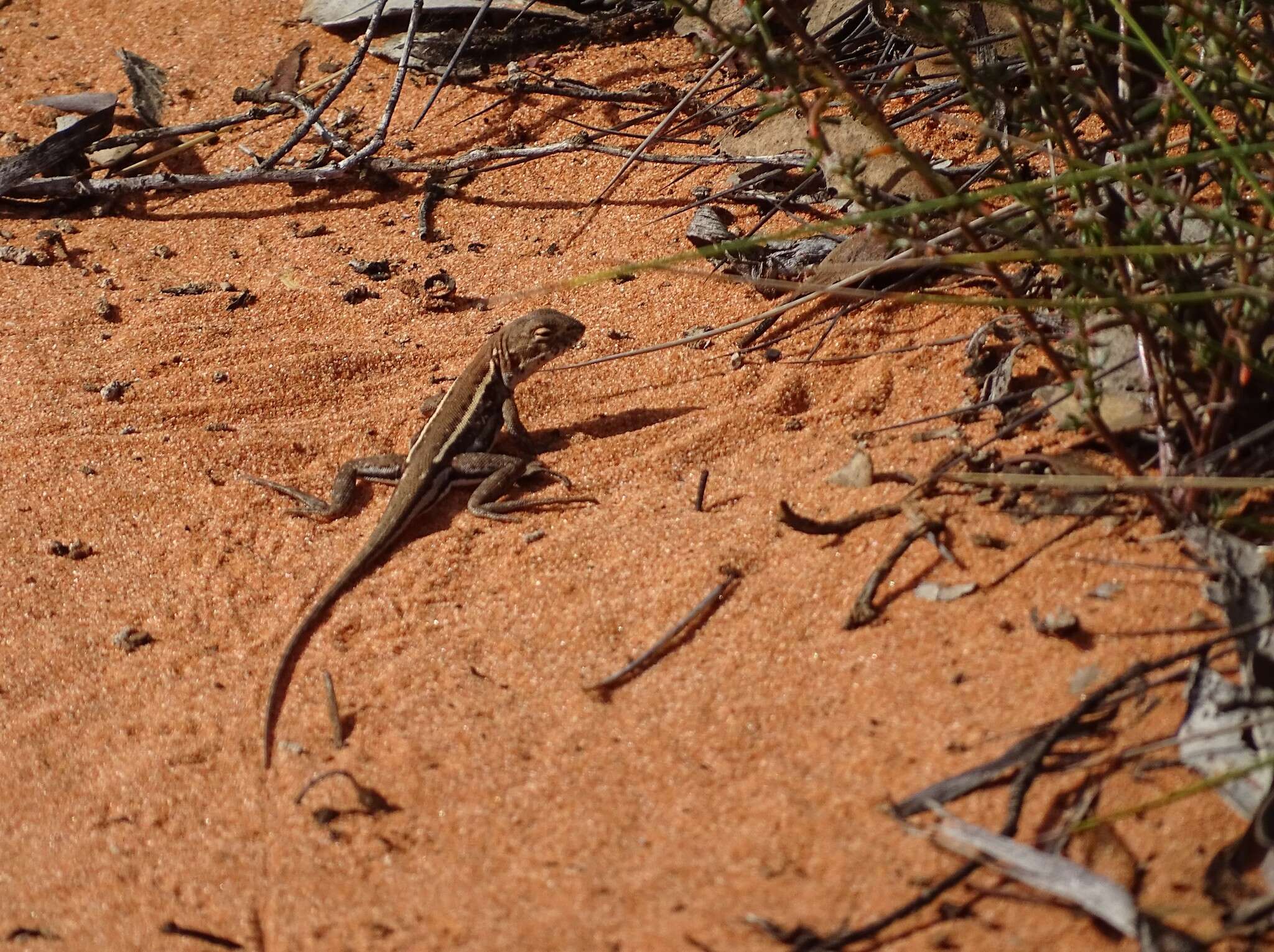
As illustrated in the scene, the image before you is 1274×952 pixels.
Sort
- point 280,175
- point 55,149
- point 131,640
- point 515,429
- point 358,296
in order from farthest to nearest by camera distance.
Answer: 1. point 55,149
2. point 280,175
3. point 358,296
4. point 515,429
5. point 131,640

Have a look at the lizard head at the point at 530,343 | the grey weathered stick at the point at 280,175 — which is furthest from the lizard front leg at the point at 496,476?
the grey weathered stick at the point at 280,175

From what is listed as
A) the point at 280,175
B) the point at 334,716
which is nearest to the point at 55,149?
the point at 280,175

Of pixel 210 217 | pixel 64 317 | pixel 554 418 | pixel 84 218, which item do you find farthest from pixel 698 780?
pixel 84 218

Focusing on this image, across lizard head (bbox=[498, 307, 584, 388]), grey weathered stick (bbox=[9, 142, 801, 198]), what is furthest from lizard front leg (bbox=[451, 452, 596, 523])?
grey weathered stick (bbox=[9, 142, 801, 198])

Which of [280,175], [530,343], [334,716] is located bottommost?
[334,716]

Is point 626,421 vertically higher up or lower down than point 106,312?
lower down

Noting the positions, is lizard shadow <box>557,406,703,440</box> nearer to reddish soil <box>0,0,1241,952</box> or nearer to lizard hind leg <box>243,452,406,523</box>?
reddish soil <box>0,0,1241,952</box>

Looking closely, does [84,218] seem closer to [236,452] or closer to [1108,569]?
[236,452]

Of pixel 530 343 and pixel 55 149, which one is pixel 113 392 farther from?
pixel 55 149
